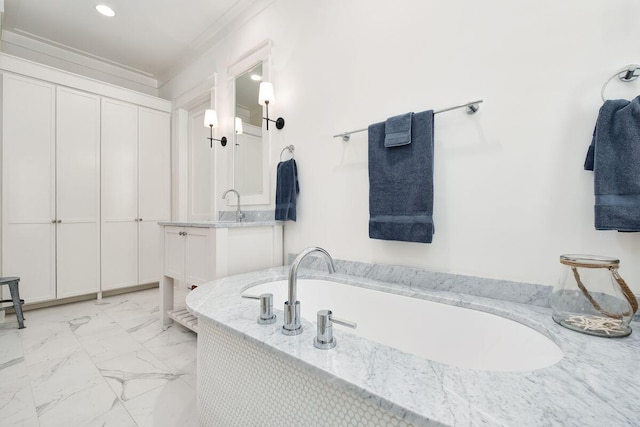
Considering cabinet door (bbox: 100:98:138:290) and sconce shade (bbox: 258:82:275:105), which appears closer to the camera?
sconce shade (bbox: 258:82:275:105)

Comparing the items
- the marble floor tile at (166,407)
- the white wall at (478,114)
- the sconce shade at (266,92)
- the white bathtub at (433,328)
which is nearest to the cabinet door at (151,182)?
the sconce shade at (266,92)

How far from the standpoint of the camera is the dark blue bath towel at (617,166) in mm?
941

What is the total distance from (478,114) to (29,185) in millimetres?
3686

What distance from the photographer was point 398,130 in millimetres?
1460

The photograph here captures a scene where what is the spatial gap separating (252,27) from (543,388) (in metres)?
2.93

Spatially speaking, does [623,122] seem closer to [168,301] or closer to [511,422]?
[511,422]

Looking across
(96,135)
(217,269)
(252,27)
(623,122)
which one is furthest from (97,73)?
(623,122)

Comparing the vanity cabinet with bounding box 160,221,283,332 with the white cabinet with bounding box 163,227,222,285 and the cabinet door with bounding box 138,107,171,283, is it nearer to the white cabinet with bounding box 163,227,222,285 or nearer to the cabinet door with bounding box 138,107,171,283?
the white cabinet with bounding box 163,227,222,285

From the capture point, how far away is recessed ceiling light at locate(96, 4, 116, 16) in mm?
2525

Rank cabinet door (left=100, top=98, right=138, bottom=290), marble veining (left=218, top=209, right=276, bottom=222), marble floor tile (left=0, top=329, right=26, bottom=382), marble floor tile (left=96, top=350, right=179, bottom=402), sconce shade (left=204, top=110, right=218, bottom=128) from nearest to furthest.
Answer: marble floor tile (left=96, top=350, right=179, bottom=402) < marble floor tile (left=0, top=329, right=26, bottom=382) < marble veining (left=218, top=209, right=276, bottom=222) < sconce shade (left=204, top=110, right=218, bottom=128) < cabinet door (left=100, top=98, right=138, bottom=290)

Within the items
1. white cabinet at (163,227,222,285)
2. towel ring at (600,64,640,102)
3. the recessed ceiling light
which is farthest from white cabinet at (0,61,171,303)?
towel ring at (600,64,640,102)

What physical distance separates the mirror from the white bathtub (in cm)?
105

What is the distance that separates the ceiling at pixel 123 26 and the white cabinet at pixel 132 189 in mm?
637

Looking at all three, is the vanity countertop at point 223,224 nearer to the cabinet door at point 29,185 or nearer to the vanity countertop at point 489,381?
the vanity countertop at point 489,381
